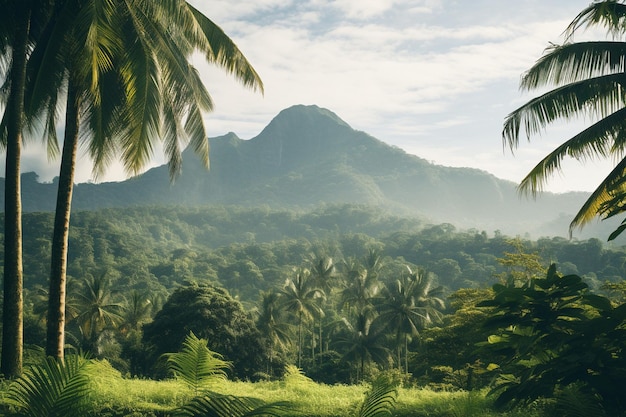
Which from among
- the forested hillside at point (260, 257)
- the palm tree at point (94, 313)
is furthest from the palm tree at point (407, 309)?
the palm tree at point (94, 313)

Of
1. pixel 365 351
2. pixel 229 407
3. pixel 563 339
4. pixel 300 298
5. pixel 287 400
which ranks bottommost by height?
pixel 365 351

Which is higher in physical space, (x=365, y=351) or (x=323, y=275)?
(x=323, y=275)

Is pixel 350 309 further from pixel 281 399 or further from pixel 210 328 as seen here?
pixel 281 399

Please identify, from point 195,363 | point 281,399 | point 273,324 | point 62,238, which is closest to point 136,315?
point 273,324

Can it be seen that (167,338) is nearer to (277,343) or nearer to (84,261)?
(277,343)

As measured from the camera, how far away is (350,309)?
52906 mm

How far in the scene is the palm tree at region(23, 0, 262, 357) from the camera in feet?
26.2

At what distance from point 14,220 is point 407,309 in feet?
96.1

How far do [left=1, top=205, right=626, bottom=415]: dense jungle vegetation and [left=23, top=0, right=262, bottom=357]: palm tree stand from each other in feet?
10.6

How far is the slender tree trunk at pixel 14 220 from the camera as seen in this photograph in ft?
27.4

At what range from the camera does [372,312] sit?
38438mm

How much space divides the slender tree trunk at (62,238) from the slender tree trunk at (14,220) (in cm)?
54

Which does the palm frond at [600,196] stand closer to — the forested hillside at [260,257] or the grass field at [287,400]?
the grass field at [287,400]

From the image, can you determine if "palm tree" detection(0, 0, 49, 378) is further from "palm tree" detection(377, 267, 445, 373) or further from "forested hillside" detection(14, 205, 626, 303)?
"forested hillside" detection(14, 205, 626, 303)
